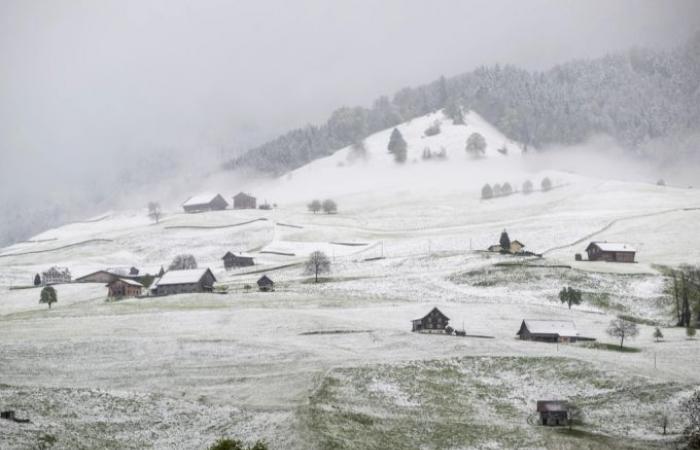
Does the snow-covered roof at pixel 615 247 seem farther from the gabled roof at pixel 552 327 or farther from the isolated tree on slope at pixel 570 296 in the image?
the gabled roof at pixel 552 327

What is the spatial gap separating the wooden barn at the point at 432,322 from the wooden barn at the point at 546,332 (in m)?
6.81

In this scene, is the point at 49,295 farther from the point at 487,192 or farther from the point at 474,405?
the point at 487,192

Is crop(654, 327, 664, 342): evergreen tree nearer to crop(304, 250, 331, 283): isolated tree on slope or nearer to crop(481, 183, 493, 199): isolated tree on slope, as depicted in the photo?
crop(304, 250, 331, 283): isolated tree on slope

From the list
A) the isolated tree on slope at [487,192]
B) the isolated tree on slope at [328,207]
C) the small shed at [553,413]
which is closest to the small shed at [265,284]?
the small shed at [553,413]

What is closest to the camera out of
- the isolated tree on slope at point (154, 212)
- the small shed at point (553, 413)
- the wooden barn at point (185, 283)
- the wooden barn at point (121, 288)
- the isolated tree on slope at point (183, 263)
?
the small shed at point (553, 413)

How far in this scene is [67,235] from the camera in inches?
7461

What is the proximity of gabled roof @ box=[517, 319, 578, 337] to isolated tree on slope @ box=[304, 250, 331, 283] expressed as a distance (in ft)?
130

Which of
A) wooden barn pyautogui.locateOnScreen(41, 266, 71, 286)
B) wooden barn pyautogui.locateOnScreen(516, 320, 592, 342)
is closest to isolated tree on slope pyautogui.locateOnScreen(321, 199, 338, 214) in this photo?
wooden barn pyautogui.locateOnScreen(41, 266, 71, 286)

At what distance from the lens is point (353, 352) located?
189 feet

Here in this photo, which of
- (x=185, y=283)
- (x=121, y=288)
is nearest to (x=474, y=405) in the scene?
(x=185, y=283)

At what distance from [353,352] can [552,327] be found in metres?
20.3

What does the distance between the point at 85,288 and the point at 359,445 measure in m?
80.2

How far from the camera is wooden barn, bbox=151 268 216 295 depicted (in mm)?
98062

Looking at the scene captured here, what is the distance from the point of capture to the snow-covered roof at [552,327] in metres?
66.6
